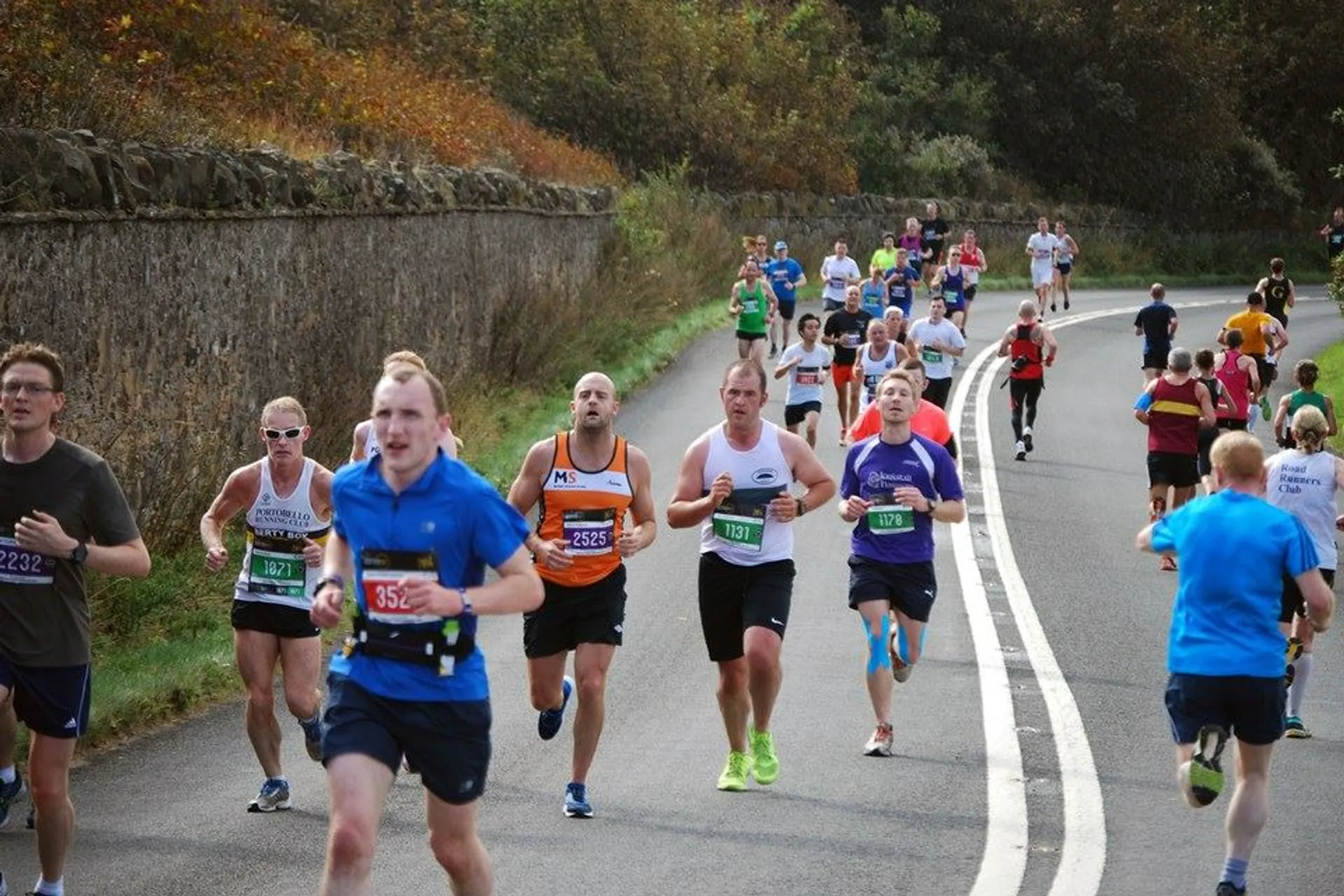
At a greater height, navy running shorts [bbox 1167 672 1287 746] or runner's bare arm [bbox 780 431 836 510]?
runner's bare arm [bbox 780 431 836 510]

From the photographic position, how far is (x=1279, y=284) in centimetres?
3086

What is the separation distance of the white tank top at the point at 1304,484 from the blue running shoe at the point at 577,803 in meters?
4.94

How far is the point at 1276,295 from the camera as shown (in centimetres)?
3131

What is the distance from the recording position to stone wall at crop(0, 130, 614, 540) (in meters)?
13.5

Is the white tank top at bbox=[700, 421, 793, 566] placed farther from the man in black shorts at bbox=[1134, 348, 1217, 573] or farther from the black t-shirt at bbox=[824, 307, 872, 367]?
the black t-shirt at bbox=[824, 307, 872, 367]

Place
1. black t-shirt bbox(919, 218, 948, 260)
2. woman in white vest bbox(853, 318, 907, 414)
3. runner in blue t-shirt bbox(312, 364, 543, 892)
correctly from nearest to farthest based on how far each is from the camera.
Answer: runner in blue t-shirt bbox(312, 364, 543, 892), woman in white vest bbox(853, 318, 907, 414), black t-shirt bbox(919, 218, 948, 260)

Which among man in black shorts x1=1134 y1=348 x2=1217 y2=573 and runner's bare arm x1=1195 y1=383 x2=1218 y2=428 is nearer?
runner's bare arm x1=1195 y1=383 x2=1218 y2=428

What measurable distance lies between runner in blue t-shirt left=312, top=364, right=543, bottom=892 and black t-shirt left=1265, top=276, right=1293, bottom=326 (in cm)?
2548

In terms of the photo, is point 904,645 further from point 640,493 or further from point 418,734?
point 418,734

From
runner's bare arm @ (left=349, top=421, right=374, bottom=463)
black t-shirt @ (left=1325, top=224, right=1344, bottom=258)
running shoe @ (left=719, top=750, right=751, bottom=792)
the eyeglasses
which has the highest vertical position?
the eyeglasses

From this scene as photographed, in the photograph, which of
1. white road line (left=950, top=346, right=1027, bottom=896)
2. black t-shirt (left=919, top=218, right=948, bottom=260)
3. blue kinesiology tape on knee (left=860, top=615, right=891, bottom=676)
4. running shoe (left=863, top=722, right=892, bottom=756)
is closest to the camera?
white road line (left=950, top=346, right=1027, bottom=896)

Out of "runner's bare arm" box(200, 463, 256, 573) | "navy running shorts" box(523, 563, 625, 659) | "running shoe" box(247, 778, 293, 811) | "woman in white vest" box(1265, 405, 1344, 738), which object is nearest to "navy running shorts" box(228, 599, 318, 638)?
"runner's bare arm" box(200, 463, 256, 573)

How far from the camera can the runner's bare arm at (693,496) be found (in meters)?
10.3

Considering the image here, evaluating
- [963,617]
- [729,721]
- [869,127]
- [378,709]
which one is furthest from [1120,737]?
[869,127]
